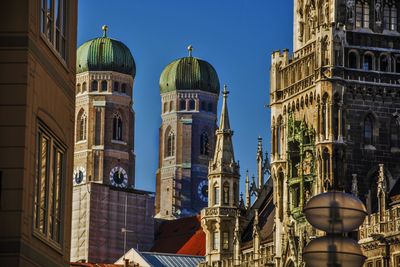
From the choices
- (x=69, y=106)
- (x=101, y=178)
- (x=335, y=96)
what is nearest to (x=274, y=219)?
(x=335, y=96)

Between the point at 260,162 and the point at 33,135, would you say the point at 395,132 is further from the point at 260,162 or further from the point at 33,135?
the point at 33,135

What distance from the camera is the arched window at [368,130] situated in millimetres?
84938

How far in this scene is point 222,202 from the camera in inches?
4011

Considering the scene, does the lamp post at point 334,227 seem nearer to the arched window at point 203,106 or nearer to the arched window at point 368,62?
the arched window at point 368,62

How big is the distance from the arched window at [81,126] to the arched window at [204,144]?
20.9 metres

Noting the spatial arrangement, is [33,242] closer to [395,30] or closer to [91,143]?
[395,30]

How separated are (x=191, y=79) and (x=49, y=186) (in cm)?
16700

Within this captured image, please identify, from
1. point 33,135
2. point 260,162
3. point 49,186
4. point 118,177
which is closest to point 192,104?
point 118,177

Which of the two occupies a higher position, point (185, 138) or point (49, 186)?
point (185, 138)

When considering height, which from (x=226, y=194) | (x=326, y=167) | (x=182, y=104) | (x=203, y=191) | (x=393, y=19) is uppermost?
(x=182, y=104)

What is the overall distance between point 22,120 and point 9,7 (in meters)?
2.42

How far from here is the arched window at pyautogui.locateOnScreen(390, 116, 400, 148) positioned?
85.4 meters

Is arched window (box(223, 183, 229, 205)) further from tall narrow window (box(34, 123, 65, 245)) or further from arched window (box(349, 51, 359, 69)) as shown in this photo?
tall narrow window (box(34, 123, 65, 245))

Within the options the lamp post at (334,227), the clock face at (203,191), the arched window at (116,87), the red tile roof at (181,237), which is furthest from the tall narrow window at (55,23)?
the clock face at (203,191)
